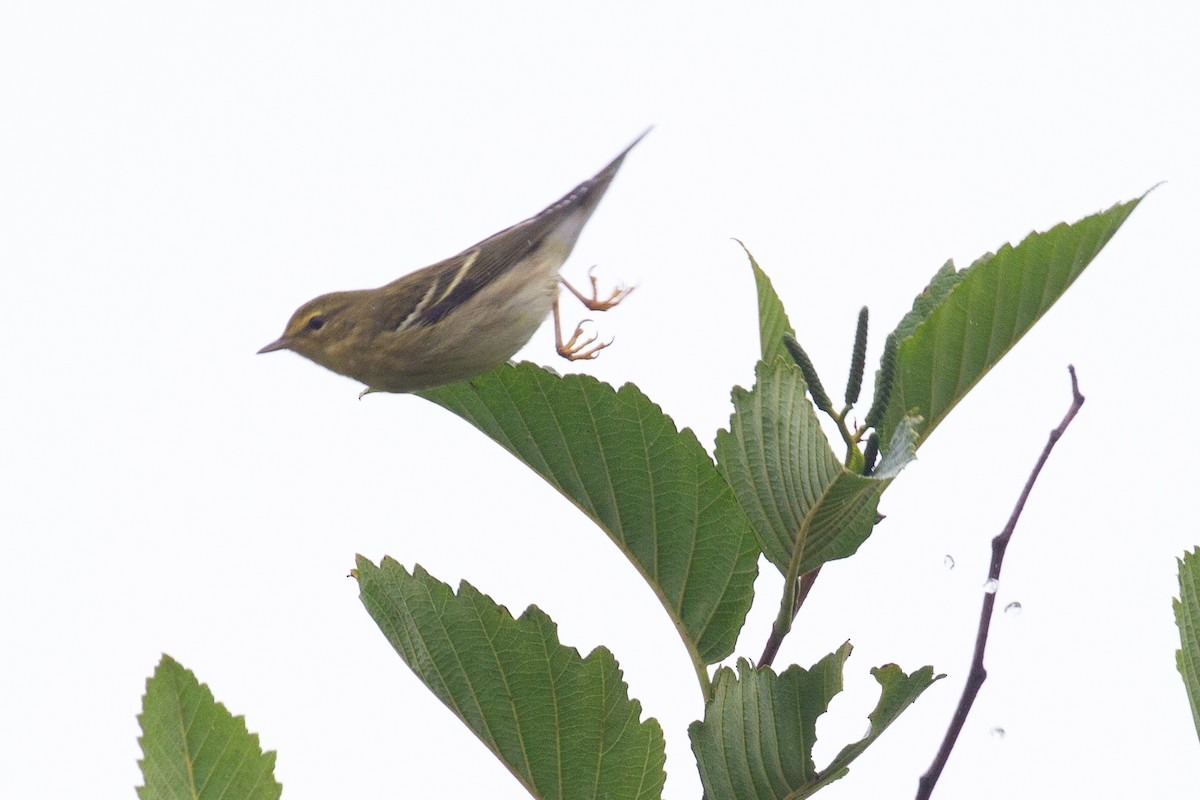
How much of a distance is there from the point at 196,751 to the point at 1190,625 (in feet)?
5.59

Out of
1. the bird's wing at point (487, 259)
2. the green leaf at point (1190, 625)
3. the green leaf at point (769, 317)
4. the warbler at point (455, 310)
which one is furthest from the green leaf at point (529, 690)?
the bird's wing at point (487, 259)

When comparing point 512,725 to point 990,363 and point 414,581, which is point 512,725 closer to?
point 414,581

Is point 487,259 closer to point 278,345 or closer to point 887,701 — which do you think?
point 278,345

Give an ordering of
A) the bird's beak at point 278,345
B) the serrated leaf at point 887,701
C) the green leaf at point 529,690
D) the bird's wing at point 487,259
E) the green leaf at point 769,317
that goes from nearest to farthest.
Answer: the serrated leaf at point 887,701, the green leaf at point 529,690, the green leaf at point 769,317, the bird's wing at point 487,259, the bird's beak at point 278,345

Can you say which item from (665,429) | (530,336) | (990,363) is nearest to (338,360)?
(530,336)

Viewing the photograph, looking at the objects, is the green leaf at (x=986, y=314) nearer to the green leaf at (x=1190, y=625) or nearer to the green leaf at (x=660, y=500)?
the green leaf at (x=660, y=500)

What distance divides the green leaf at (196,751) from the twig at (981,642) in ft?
3.70

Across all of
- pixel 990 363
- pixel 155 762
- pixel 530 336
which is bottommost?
pixel 155 762

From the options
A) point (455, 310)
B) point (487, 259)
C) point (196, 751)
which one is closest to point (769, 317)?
point (196, 751)

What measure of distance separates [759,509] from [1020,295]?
59 centimetres

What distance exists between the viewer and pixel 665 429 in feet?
7.45

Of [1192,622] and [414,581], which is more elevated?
[414,581]

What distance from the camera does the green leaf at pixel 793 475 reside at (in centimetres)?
194

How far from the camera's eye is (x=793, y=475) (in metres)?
1.99
